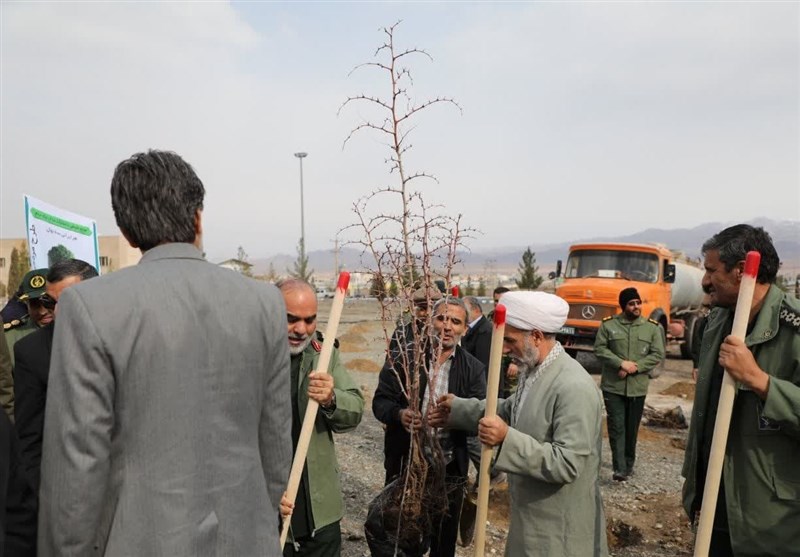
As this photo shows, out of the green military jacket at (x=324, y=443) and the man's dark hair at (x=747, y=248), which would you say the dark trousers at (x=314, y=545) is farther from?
the man's dark hair at (x=747, y=248)

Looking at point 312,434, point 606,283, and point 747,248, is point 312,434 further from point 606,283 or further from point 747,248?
point 606,283

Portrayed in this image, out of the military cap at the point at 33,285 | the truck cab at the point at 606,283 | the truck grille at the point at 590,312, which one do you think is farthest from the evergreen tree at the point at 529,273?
the military cap at the point at 33,285

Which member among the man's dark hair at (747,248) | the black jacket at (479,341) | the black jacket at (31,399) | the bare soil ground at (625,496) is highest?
the man's dark hair at (747,248)

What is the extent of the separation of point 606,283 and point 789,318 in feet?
42.7

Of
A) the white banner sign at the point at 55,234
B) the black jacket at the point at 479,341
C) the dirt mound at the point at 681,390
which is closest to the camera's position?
the white banner sign at the point at 55,234

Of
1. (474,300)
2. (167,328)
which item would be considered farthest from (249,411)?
(474,300)

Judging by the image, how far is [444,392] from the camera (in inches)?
148

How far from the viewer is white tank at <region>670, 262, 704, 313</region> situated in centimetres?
1742

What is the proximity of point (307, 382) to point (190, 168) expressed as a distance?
1.47m

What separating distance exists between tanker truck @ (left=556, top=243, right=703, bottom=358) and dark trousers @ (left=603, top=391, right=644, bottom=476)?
291 inches

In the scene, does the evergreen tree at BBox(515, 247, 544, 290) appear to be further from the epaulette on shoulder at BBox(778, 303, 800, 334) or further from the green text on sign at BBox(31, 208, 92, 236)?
the epaulette on shoulder at BBox(778, 303, 800, 334)

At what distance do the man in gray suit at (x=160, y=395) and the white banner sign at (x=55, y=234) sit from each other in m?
3.67

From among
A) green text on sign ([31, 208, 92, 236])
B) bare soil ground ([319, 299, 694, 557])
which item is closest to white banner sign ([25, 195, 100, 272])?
green text on sign ([31, 208, 92, 236])

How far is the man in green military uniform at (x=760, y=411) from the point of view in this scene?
239 cm
